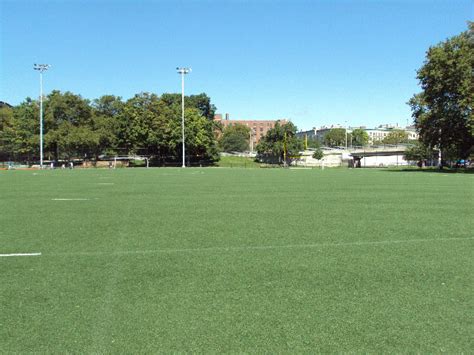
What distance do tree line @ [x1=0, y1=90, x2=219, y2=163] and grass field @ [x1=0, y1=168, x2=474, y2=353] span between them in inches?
2838

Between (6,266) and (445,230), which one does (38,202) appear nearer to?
(6,266)

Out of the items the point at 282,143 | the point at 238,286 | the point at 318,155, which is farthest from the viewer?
the point at 318,155

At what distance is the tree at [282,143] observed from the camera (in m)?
97.6

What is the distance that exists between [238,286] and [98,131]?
79.8 meters

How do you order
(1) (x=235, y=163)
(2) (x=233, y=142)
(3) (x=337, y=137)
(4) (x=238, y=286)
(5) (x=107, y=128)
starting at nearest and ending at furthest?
(4) (x=238, y=286)
(5) (x=107, y=128)
(1) (x=235, y=163)
(2) (x=233, y=142)
(3) (x=337, y=137)

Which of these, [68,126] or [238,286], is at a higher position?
[68,126]

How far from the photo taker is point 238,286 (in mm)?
4707

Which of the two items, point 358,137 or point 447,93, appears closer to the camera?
point 447,93

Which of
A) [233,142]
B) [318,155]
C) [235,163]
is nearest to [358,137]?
[233,142]

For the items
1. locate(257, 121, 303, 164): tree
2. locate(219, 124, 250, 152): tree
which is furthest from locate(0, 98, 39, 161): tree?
locate(219, 124, 250, 152): tree

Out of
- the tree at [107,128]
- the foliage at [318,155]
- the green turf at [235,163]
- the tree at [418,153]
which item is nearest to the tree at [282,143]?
the green turf at [235,163]

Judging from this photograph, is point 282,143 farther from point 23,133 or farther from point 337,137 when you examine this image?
point 337,137

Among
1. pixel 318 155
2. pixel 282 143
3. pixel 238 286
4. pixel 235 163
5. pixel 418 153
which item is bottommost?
pixel 238 286

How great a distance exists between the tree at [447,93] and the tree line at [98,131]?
44811mm
